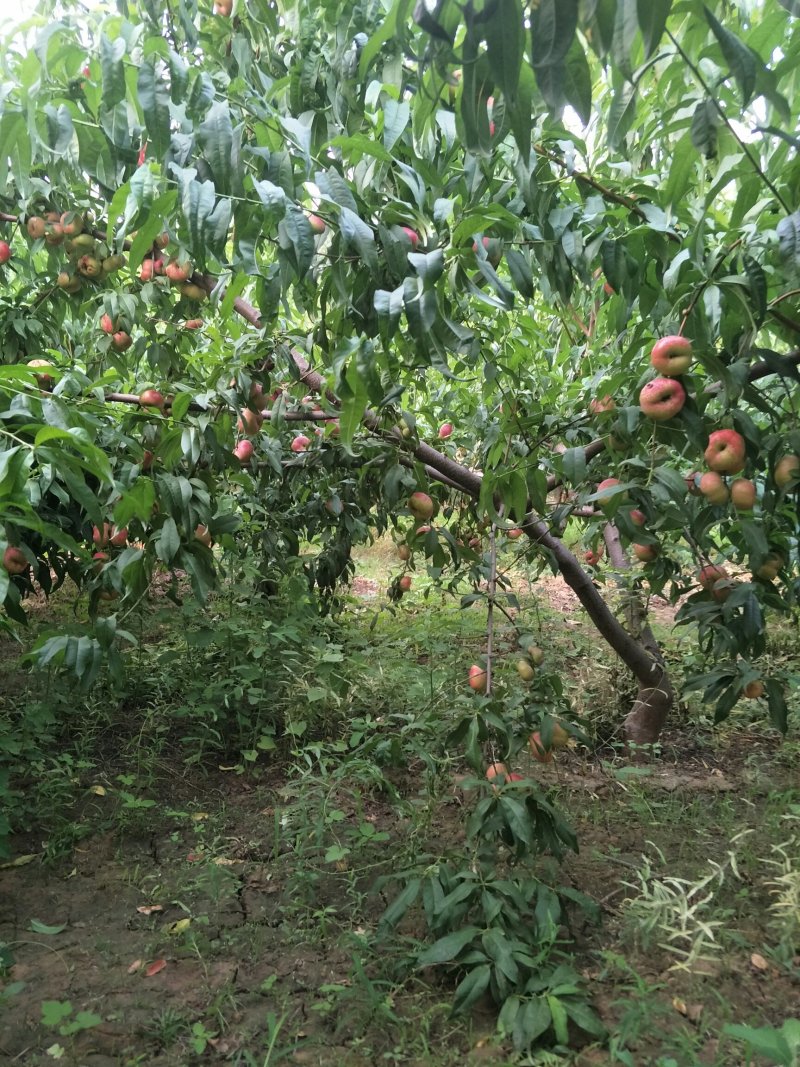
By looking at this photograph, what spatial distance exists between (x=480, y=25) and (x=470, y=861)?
5.77 feet

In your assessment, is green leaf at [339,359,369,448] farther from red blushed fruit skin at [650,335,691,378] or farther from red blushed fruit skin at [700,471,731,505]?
red blushed fruit skin at [700,471,731,505]

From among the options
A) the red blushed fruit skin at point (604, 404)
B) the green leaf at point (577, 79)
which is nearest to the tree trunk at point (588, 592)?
the red blushed fruit skin at point (604, 404)

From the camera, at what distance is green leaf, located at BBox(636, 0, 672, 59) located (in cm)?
58

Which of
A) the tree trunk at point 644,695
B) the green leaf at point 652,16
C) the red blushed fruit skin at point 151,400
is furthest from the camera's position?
the tree trunk at point 644,695

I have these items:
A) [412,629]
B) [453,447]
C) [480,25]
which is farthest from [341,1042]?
[412,629]

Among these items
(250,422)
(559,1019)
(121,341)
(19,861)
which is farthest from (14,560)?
(559,1019)

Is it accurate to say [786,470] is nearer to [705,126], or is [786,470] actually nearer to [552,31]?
[705,126]

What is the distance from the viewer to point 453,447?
3.20 meters

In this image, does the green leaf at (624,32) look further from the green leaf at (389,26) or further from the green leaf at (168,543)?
the green leaf at (168,543)

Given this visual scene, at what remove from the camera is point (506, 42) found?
607 mm

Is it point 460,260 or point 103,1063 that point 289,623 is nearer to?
point 103,1063

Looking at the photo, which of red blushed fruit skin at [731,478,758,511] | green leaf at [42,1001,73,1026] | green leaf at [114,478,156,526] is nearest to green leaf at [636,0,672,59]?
red blushed fruit skin at [731,478,758,511]

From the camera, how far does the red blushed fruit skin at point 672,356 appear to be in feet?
4.18

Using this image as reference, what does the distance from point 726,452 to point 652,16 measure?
0.90 meters
